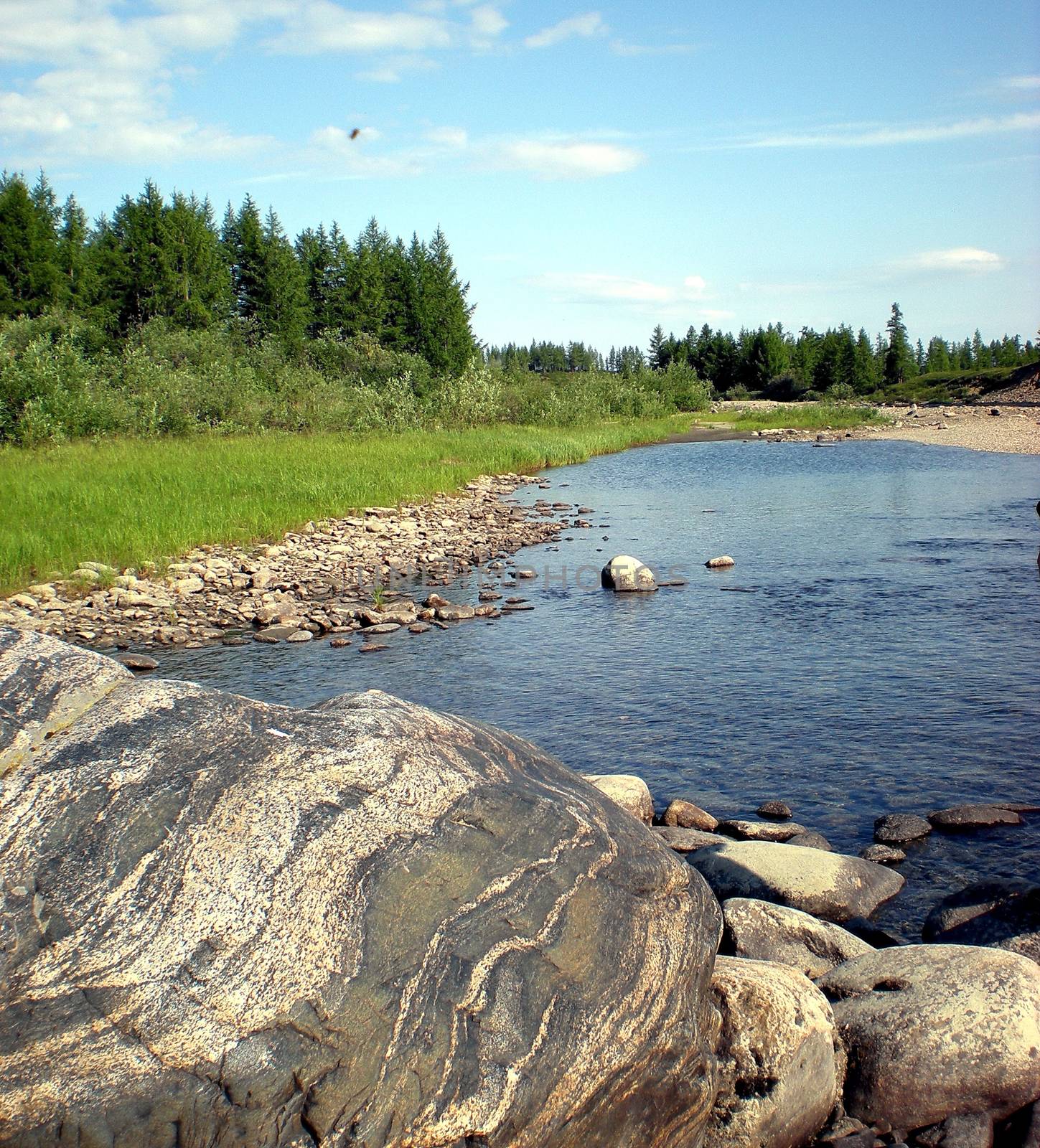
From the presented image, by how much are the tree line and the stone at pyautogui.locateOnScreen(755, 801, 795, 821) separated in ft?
167

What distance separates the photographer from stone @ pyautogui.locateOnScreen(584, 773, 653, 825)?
803cm

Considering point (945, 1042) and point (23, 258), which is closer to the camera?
point (945, 1042)

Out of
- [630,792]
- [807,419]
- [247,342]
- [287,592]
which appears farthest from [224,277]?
[630,792]

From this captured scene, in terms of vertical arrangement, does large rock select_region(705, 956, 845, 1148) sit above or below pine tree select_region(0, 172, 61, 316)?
below

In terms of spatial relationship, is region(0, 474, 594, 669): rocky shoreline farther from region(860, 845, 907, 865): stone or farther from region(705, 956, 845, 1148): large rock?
region(705, 956, 845, 1148): large rock

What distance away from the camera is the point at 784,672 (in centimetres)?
1281

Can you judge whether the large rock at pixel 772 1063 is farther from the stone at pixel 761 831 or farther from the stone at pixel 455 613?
the stone at pixel 455 613

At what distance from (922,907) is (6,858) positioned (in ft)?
19.3

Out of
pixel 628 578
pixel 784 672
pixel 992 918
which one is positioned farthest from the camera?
pixel 628 578

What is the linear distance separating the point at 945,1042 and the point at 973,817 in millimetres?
4028

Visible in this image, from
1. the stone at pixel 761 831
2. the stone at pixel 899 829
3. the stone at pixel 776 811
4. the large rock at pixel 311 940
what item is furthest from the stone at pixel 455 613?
the large rock at pixel 311 940

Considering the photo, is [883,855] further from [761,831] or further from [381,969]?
[381,969]

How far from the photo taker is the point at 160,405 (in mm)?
33219

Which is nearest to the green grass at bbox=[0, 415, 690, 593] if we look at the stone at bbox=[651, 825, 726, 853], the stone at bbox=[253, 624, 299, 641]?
the stone at bbox=[253, 624, 299, 641]
